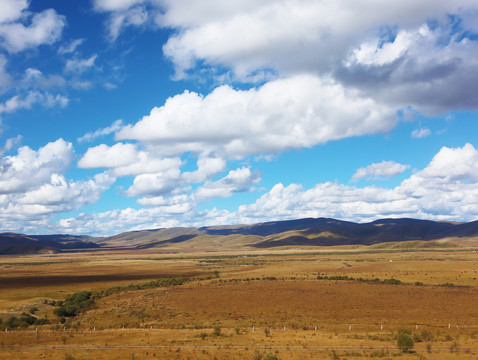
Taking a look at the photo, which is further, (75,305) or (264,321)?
(75,305)

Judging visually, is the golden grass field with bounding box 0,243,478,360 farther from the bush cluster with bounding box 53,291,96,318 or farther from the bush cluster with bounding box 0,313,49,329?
the bush cluster with bounding box 0,313,49,329

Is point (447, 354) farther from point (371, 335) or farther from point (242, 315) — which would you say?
point (242, 315)

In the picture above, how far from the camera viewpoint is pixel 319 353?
29.1m

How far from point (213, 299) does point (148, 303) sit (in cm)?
1046

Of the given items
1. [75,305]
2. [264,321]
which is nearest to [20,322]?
[75,305]

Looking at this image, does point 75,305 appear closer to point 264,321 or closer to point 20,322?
point 20,322

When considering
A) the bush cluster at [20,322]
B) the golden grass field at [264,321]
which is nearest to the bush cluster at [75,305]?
the golden grass field at [264,321]

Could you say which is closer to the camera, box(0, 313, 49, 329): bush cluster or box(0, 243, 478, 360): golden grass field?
box(0, 243, 478, 360): golden grass field

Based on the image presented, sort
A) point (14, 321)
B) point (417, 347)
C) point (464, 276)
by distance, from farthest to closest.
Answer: point (464, 276), point (14, 321), point (417, 347)

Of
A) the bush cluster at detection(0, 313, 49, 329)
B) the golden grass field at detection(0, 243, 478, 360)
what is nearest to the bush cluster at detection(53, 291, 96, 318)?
the golden grass field at detection(0, 243, 478, 360)

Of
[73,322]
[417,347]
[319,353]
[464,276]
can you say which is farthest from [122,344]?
[464,276]

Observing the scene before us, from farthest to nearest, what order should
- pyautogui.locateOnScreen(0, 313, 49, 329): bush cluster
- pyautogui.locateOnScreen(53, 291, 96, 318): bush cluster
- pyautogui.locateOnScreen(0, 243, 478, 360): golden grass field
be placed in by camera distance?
pyautogui.locateOnScreen(53, 291, 96, 318): bush cluster, pyautogui.locateOnScreen(0, 313, 49, 329): bush cluster, pyautogui.locateOnScreen(0, 243, 478, 360): golden grass field

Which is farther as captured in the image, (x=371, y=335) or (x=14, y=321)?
(x=14, y=321)

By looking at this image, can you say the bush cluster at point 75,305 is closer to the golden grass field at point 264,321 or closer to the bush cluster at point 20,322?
the golden grass field at point 264,321
